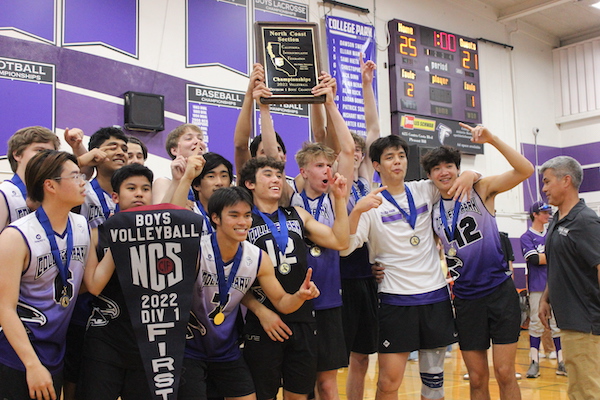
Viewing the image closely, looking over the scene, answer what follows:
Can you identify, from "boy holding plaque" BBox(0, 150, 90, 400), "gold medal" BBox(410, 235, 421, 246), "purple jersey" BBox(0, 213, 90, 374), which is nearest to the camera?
"boy holding plaque" BBox(0, 150, 90, 400)

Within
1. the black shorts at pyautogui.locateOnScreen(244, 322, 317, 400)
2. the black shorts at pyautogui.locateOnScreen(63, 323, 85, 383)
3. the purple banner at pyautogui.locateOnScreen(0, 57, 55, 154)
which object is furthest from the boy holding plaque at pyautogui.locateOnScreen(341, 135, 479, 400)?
the purple banner at pyautogui.locateOnScreen(0, 57, 55, 154)

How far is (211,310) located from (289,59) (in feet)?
7.00

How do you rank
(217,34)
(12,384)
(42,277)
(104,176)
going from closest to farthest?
1. (12,384)
2. (42,277)
3. (104,176)
4. (217,34)

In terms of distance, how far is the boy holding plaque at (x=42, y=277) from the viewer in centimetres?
268

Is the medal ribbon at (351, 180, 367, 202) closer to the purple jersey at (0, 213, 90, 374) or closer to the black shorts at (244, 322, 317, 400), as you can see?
the black shorts at (244, 322, 317, 400)

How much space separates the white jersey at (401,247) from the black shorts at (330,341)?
1.47ft

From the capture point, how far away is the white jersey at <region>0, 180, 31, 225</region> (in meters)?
3.16

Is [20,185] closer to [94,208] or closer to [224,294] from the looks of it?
[94,208]

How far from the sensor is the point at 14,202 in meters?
3.18

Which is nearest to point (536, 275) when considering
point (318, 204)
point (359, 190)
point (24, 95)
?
point (359, 190)

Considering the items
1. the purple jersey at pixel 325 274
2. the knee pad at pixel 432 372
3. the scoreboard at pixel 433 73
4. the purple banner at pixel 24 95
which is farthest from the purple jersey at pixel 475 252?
the scoreboard at pixel 433 73

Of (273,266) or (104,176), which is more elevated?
(104,176)

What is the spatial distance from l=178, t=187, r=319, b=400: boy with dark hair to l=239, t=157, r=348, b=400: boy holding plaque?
154 millimetres

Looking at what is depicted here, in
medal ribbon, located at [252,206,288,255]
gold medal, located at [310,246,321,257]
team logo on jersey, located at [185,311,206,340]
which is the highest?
medal ribbon, located at [252,206,288,255]
